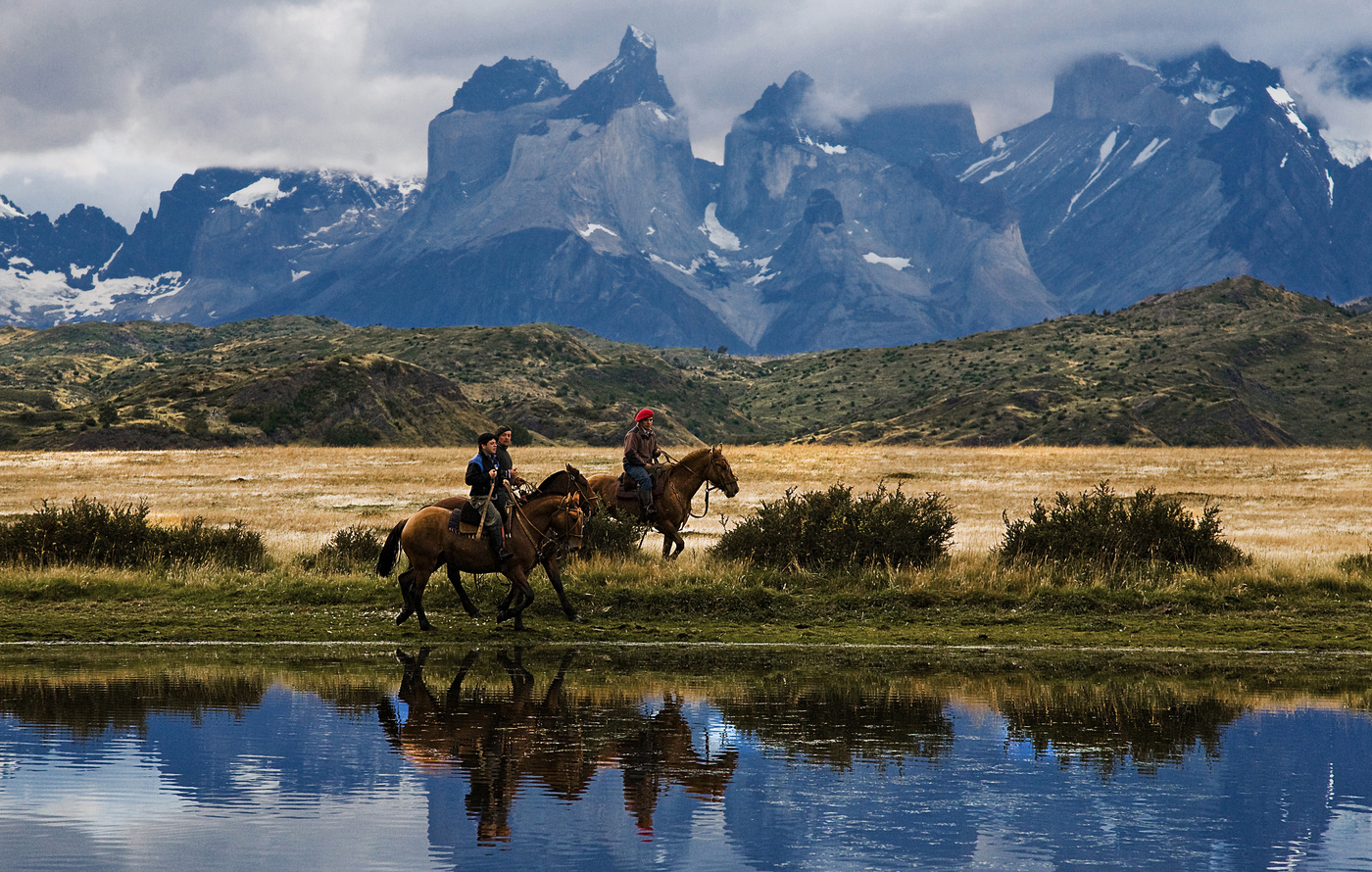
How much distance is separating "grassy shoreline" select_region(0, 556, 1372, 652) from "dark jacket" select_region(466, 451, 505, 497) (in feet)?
7.14

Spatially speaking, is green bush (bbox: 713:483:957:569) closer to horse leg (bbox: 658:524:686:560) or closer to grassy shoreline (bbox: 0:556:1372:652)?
grassy shoreline (bbox: 0:556:1372:652)

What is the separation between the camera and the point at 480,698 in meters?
14.5

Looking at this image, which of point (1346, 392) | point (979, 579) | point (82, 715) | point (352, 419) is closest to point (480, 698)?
point (82, 715)

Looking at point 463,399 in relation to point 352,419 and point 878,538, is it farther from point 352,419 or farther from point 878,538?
point 878,538

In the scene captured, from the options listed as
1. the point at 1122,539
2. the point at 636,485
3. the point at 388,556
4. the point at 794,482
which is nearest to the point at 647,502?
the point at 636,485

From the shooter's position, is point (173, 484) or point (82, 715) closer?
point (82, 715)

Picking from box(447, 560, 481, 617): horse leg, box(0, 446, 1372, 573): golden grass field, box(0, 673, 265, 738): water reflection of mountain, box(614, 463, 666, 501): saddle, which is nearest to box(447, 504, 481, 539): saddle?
box(447, 560, 481, 617): horse leg

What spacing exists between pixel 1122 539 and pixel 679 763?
1541cm

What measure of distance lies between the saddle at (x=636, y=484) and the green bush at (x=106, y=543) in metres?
7.17

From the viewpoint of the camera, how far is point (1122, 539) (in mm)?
24469

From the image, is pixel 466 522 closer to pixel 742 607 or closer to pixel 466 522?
pixel 466 522

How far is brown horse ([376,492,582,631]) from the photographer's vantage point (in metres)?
19.1

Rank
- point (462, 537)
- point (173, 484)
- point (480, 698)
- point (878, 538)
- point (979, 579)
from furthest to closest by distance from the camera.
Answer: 1. point (173, 484)
2. point (878, 538)
3. point (979, 579)
4. point (462, 537)
5. point (480, 698)

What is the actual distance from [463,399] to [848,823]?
125535 millimetres
